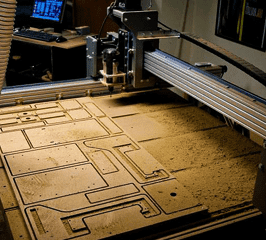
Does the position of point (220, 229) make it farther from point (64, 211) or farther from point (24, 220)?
point (24, 220)

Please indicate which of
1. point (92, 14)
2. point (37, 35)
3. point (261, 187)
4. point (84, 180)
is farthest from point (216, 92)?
point (92, 14)

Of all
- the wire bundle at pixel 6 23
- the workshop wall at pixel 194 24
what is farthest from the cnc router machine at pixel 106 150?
the workshop wall at pixel 194 24

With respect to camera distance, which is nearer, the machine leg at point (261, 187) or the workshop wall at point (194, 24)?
the machine leg at point (261, 187)

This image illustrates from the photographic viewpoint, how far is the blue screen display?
4.23m

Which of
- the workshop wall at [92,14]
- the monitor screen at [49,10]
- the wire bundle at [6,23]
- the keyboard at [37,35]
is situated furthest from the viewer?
the workshop wall at [92,14]

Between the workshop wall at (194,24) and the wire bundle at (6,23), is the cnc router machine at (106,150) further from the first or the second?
the workshop wall at (194,24)

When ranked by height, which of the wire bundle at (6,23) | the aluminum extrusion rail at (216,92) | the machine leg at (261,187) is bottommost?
the machine leg at (261,187)

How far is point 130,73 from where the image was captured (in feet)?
7.91

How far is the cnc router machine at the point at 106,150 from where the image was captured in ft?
4.29

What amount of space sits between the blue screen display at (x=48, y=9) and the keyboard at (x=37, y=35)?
0.81 ft

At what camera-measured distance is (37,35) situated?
406 centimetres

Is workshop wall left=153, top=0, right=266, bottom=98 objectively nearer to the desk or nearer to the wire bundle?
the desk

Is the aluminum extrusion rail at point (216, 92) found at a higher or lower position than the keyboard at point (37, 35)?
higher

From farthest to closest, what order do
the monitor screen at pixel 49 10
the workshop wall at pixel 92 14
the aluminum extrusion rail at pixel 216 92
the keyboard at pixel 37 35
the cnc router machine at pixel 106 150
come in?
1. the workshop wall at pixel 92 14
2. the monitor screen at pixel 49 10
3. the keyboard at pixel 37 35
4. the aluminum extrusion rail at pixel 216 92
5. the cnc router machine at pixel 106 150
